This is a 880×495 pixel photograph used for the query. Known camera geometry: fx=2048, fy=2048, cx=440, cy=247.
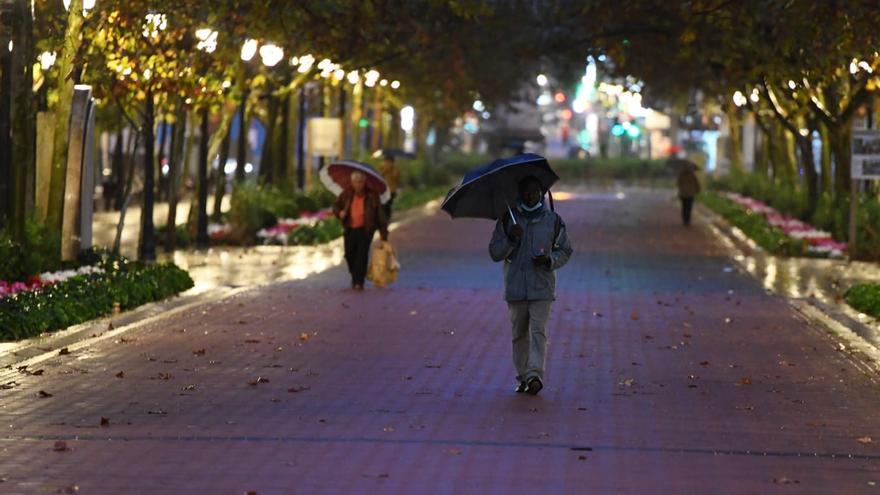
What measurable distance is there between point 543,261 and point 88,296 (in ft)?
26.6

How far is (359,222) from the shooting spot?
26078mm

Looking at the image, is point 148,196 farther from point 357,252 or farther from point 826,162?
point 826,162

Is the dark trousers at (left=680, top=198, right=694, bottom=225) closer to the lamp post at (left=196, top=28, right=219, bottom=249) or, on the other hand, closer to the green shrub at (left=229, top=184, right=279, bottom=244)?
the green shrub at (left=229, top=184, right=279, bottom=244)

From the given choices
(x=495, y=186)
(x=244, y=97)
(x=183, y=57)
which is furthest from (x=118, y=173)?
(x=495, y=186)

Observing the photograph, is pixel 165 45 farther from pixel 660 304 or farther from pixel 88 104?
pixel 660 304

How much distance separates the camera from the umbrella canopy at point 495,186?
1468 cm

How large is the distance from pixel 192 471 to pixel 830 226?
30.0m

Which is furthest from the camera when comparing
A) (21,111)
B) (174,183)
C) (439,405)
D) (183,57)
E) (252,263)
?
(174,183)

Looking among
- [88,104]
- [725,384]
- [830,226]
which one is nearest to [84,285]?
[88,104]

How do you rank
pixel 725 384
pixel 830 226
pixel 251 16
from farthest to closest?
pixel 830 226 < pixel 251 16 < pixel 725 384

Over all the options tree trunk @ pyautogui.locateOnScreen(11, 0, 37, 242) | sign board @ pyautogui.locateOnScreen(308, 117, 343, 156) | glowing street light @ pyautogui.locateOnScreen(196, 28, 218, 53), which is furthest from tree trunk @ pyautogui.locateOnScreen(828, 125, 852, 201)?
tree trunk @ pyautogui.locateOnScreen(11, 0, 37, 242)

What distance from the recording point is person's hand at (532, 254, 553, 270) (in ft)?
47.4

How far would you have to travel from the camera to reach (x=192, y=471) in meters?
10.8

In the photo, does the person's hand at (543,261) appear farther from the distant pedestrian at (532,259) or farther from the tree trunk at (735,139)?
the tree trunk at (735,139)
